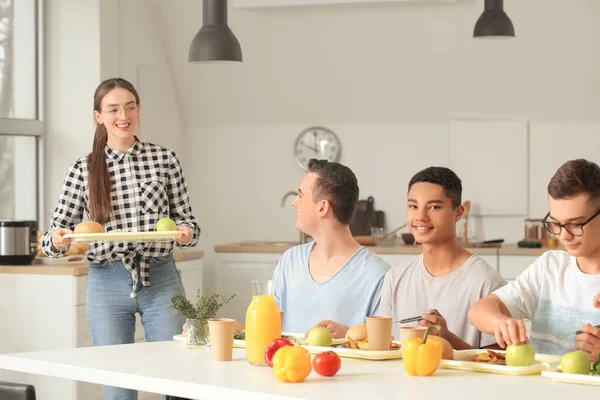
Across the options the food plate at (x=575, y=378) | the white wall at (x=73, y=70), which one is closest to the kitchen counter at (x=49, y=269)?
the white wall at (x=73, y=70)

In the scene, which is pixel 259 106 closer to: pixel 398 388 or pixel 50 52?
pixel 50 52

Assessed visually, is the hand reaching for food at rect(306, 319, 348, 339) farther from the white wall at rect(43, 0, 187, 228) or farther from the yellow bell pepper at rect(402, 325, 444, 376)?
the white wall at rect(43, 0, 187, 228)

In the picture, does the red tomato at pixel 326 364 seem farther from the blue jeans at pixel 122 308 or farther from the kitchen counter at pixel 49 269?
the kitchen counter at pixel 49 269

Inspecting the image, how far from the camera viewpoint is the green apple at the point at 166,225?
10.7 ft

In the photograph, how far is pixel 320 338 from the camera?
263 cm

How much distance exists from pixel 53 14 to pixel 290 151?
1997 millimetres

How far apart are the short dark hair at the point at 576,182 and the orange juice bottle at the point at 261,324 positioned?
2.56 feet

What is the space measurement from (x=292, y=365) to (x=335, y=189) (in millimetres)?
1080

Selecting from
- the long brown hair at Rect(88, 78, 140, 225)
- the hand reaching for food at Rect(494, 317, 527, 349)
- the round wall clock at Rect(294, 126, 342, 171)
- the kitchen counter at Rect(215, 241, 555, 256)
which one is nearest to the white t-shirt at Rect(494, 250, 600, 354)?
the hand reaching for food at Rect(494, 317, 527, 349)

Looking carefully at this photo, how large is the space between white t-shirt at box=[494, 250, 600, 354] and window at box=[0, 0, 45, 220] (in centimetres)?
346

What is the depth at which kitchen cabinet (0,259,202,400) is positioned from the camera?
445 centimetres

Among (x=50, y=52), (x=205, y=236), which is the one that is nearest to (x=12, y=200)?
(x=50, y=52)

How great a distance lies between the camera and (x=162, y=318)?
341 cm

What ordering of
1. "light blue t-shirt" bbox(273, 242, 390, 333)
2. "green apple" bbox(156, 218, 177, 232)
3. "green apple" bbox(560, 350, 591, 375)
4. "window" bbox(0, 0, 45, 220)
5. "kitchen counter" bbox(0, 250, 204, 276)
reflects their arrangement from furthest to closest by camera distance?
"window" bbox(0, 0, 45, 220), "kitchen counter" bbox(0, 250, 204, 276), "green apple" bbox(156, 218, 177, 232), "light blue t-shirt" bbox(273, 242, 390, 333), "green apple" bbox(560, 350, 591, 375)
